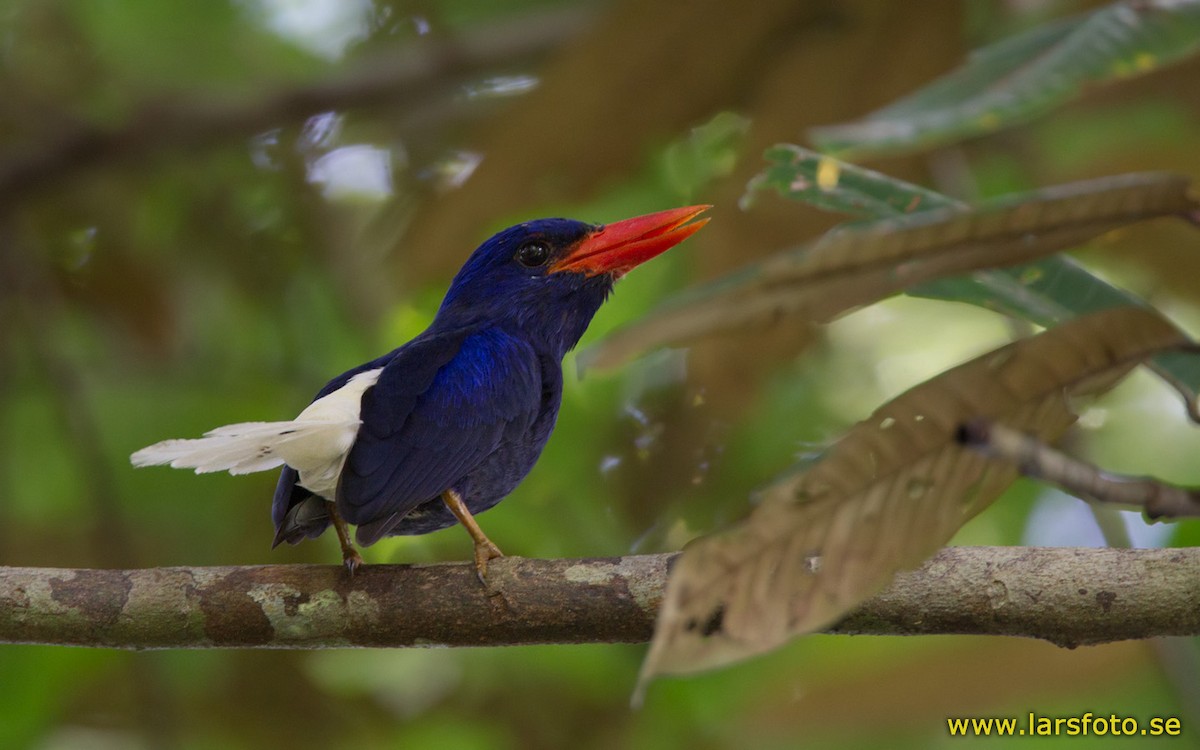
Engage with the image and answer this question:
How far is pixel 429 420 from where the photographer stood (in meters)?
2.49

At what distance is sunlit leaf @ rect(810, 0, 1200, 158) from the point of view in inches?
60.2

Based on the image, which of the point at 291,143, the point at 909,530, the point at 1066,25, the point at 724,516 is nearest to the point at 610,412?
the point at 724,516

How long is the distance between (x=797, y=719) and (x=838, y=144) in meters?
2.47

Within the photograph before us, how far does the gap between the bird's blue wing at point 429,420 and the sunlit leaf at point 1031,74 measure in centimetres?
111

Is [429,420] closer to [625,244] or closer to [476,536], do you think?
[476,536]

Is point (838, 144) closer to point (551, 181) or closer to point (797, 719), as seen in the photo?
point (551, 181)

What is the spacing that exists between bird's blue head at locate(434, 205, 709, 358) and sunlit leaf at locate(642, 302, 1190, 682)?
1.69m

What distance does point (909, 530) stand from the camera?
1380mm

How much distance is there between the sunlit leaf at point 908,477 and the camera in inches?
52.2

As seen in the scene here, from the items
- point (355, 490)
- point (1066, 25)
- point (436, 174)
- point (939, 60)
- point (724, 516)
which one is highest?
point (1066, 25)

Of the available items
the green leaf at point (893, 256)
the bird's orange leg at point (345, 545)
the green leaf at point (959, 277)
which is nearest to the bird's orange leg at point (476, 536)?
the bird's orange leg at point (345, 545)

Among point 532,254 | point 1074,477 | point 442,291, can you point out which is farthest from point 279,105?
point 1074,477

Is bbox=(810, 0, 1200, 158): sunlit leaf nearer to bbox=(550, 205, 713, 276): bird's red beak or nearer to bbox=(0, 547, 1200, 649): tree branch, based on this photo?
bbox=(0, 547, 1200, 649): tree branch

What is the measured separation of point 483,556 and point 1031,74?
1151 mm
